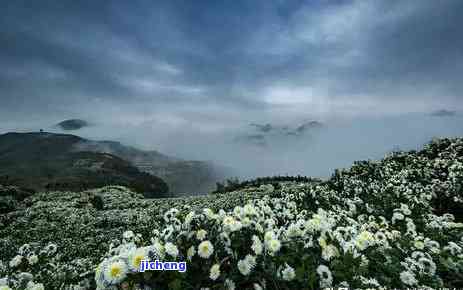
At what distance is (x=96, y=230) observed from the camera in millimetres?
18125

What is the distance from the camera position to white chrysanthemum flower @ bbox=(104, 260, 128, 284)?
3.88 metres

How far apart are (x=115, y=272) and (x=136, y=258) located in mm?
247

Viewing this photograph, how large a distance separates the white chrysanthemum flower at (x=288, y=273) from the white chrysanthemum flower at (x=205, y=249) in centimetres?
84

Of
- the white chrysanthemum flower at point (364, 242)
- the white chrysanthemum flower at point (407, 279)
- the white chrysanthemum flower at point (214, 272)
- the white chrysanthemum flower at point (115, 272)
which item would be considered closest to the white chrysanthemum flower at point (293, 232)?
the white chrysanthemum flower at point (364, 242)

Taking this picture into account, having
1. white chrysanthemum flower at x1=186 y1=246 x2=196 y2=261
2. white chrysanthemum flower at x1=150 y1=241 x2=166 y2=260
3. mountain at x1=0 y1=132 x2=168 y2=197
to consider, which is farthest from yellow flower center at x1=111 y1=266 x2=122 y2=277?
mountain at x1=0 y1=132 x2=168 y2=197

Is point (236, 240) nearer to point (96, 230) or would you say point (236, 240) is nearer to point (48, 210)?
point (96, 230)

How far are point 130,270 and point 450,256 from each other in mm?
5483

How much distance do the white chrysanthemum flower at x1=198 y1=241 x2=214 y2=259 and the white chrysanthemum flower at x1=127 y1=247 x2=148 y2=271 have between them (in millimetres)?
604

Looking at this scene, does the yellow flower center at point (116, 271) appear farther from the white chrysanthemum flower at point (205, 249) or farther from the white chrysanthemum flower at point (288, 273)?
the white chrysanthemum flower at point (288, 273)

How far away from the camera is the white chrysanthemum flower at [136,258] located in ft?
13.1

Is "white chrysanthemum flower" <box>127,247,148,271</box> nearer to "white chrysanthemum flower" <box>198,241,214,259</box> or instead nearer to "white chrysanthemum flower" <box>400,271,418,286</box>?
"white chrysanthemum flower" <box>198,241,214,259</box>

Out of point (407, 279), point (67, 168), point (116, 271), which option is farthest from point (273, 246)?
point (67, 168)

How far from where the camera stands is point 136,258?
4020mm

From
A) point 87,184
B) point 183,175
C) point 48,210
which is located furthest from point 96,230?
point 183,175
